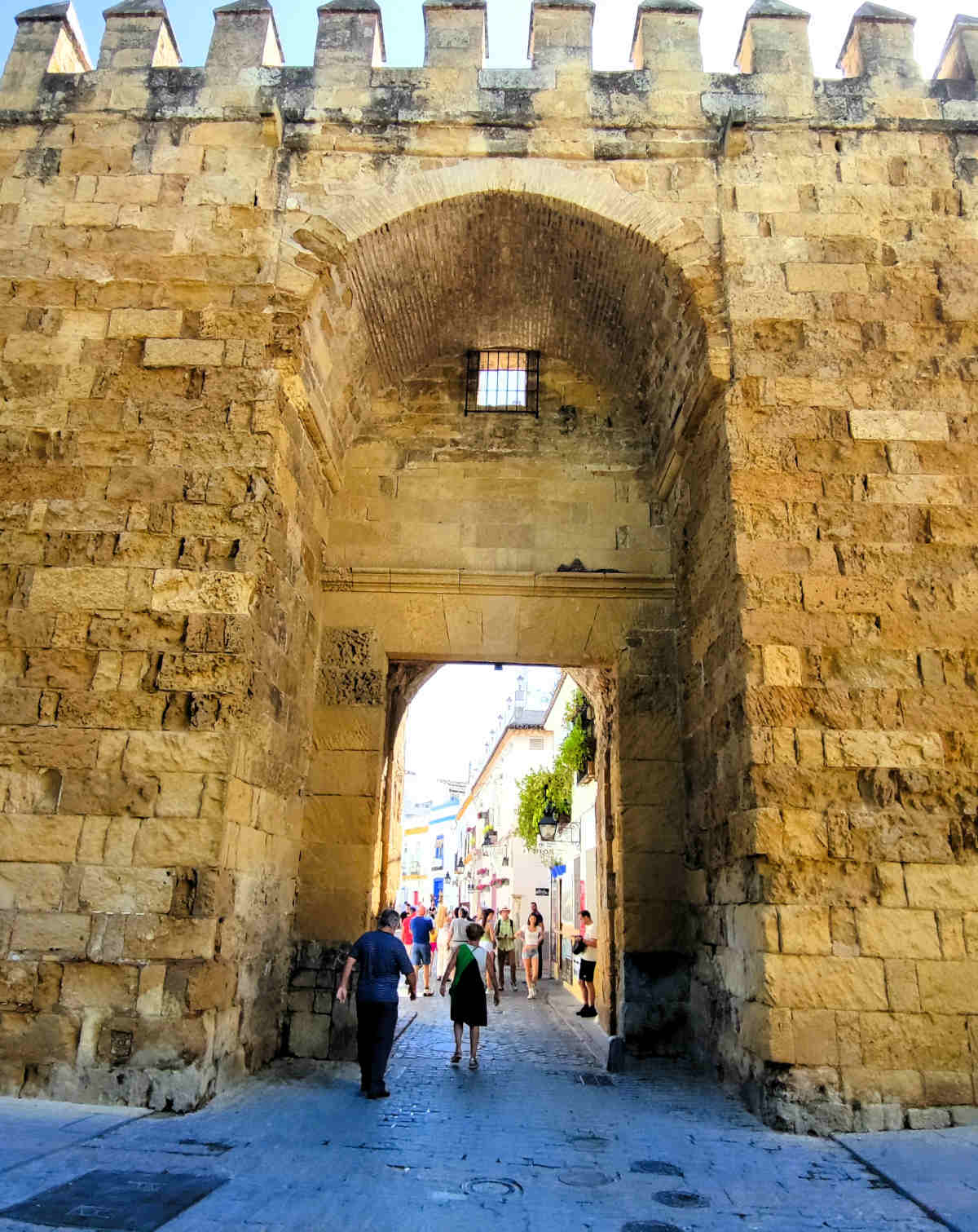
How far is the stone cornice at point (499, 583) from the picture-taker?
21.0 ft

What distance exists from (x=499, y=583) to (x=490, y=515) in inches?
22.3

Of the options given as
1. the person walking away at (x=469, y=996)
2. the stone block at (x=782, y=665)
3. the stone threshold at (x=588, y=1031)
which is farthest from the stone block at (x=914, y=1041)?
the person walking away at (x=469, y=996)

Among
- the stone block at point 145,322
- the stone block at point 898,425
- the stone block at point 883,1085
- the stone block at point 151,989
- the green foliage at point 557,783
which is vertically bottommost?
the stone block at point 883,1085

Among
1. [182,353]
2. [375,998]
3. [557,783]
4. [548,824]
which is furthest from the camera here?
[557,783]

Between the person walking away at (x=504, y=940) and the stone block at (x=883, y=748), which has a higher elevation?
the stone block at (x=883, y=748)

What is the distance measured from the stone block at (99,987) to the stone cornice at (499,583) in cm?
308

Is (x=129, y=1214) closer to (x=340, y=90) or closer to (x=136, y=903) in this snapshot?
(x=136, y=903)

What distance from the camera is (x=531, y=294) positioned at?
260 inches

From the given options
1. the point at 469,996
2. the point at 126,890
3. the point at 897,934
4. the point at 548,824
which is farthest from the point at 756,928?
the point at 548,824

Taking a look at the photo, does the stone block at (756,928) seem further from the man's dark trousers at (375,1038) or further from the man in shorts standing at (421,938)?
the man in shorts standing at (421,938)

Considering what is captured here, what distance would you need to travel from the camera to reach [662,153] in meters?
5.54

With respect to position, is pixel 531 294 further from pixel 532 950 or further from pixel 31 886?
pixel 532 950

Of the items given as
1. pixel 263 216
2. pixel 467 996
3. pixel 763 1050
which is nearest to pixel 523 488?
pixel 263 216

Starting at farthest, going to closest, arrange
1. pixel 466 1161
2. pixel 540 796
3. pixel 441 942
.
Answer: pixel 441 942, pixel 540 796, pixel 466 1161
